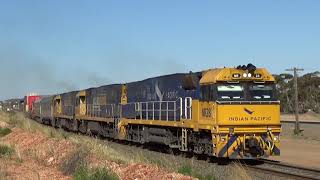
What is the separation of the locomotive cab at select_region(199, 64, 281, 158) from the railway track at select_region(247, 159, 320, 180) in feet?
1.55

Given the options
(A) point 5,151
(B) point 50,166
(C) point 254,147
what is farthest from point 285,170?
(A) point 5,151

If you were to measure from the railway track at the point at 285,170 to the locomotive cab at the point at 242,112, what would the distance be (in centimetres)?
47

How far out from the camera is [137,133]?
26.4 m

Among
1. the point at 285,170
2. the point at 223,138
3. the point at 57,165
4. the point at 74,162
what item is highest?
the point at 223,138

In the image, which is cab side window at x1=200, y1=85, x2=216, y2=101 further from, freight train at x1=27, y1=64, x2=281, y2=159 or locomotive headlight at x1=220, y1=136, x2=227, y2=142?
locomotive headlight at x1=220, y1=136, x2=227, y2=142

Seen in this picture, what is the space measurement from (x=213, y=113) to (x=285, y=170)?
9.84 ft

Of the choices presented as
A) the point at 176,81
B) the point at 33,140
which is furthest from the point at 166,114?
the point at 33,140

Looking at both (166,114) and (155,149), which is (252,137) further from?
(155,149)

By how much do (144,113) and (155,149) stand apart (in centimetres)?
197

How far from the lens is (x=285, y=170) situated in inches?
650

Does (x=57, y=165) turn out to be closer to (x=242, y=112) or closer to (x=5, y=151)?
(x=5, y=151)

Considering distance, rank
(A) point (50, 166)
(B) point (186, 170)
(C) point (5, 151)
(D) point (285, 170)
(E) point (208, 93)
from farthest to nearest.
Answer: (C) point (5, 151) → (A) point (50, 166) → (E) point (208, 93) → (D) point (285, 170) → (B) point (186, 170)

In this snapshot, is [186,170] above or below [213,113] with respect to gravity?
below

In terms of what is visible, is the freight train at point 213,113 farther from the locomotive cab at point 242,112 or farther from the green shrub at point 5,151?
the green shrub at point 5,151
